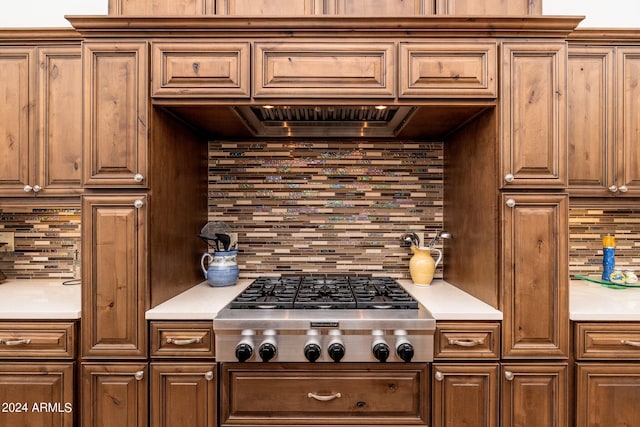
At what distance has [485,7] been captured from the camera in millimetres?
1665

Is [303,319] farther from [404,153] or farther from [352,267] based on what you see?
[404,153]

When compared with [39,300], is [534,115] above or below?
above

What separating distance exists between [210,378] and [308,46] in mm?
1510

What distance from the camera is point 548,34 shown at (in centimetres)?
150

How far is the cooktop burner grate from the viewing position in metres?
1.54

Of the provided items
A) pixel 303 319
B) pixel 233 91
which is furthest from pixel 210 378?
pixel 233 91

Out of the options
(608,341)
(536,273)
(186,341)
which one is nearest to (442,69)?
(536,273)

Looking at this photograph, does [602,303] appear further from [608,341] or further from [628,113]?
[628,113]

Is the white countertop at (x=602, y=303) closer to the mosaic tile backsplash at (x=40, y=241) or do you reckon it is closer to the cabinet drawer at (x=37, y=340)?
the cabinet drawer at (x=37, y=340)

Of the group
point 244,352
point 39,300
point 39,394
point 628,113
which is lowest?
point 39,394

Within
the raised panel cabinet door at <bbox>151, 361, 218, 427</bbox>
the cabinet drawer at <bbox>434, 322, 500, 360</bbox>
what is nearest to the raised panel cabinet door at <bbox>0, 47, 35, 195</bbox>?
the raised panel cabinet door at <bbox>151, 361, 218, 427</bbox>

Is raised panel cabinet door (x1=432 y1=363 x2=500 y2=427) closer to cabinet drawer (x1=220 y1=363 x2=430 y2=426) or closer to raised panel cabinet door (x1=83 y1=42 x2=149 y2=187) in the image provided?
cabinet drawer (x1=220 y1=363 x2=430 y2=426)

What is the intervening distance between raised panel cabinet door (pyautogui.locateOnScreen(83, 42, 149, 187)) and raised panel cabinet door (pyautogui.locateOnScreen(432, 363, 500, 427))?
156 cm

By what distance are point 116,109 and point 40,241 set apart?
1348 millimetres
